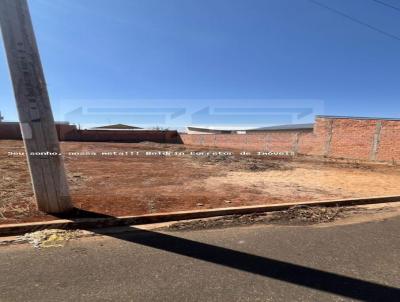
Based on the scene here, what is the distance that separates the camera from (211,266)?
3.50 m

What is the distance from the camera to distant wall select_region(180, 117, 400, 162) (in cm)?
1825

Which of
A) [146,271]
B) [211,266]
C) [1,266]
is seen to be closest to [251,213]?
[211,266]

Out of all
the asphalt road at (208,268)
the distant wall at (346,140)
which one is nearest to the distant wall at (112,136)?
the distant wall at (346,140)

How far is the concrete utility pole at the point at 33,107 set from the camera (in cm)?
442

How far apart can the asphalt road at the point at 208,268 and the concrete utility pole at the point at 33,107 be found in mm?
1206

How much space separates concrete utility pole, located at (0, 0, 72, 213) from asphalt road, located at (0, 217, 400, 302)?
1.21m

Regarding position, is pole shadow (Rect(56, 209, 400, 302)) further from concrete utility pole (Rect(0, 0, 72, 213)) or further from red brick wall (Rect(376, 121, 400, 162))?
red brick wall (Rect(376, 121, 400, 162))

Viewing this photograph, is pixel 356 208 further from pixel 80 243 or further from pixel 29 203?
pixel 29 203

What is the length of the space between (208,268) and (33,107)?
135 inches

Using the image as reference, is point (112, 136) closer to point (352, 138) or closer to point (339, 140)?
point (339, 140)

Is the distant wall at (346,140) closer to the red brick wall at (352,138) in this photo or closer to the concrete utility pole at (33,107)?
the red brick wall at (352,138)

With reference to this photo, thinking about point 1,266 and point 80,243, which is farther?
point 80,243

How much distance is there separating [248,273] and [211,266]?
1.37 ft

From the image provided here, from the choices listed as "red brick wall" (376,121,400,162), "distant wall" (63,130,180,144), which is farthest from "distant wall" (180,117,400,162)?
"distant wall" (63,130,180,144)
